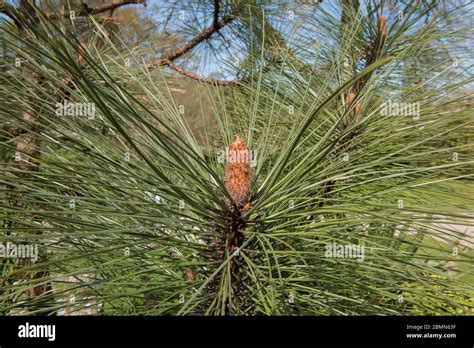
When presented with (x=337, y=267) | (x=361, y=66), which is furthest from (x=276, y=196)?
(x=361, y=66)

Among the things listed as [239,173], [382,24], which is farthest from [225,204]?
[382,24]

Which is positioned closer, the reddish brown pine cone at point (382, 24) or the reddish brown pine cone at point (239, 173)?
the reddish brown pine cone at point (239, 173)

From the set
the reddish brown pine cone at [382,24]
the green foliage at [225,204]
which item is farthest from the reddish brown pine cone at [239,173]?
the reddish brown pine cone at [382,24]

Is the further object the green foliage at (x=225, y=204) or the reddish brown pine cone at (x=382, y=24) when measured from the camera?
the reddish brown pine cone at (x=382, y=24)

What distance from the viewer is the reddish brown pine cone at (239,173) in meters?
0.39

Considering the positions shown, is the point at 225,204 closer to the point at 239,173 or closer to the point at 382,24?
the point at 239,173

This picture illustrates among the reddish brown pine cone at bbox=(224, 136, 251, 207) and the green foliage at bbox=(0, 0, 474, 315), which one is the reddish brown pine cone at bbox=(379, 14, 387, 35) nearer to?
the green foliage at bbox=(0, 0, 474, 315)

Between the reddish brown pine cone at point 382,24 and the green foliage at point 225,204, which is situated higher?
the reddish brown pine cone at point 382,24

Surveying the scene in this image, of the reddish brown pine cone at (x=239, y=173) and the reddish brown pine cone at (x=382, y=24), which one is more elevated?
the reddish brown pine cone at (x=382, y=24)

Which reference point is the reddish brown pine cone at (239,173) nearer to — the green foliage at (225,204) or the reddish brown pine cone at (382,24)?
the green foliage at (225,204)
